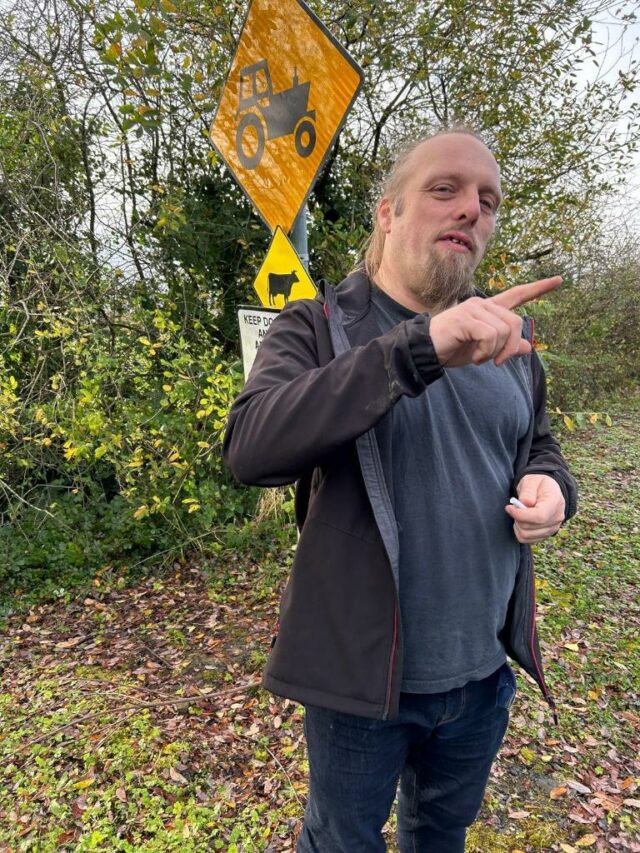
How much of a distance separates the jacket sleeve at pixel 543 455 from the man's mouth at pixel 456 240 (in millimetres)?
483

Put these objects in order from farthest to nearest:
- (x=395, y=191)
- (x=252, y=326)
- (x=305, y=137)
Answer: (x=252, y=326)
(x=305, y=137)
(x=395, y=191)

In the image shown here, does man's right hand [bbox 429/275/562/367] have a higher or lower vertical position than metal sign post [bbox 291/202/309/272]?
lower

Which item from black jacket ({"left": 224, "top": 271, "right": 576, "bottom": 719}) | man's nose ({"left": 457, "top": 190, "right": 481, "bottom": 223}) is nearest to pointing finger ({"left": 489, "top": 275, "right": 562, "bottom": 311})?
black jacket ({"left": 224, "top": 271, "right": 576, "bottom": 719})

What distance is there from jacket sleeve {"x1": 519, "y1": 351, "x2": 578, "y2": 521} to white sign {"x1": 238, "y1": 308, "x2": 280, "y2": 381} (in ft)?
3.91

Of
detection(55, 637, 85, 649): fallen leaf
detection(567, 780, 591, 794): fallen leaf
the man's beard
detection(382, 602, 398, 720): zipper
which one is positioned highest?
the man's beard

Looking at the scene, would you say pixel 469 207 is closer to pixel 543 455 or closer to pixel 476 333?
pixel 476 333

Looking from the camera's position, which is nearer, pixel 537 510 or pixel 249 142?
pixel 537 510

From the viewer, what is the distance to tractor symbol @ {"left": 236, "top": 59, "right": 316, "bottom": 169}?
1979mm

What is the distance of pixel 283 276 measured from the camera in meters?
2.30

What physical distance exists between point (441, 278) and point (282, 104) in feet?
4.18

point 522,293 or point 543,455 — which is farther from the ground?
point 522,293

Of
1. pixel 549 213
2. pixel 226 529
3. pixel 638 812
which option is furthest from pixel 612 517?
pixel 226 529

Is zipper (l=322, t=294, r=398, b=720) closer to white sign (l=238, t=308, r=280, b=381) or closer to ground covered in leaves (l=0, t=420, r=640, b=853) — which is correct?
white sign (l=238, t=308, r=280, b=381)

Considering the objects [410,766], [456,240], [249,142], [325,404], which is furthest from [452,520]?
[249,142]
